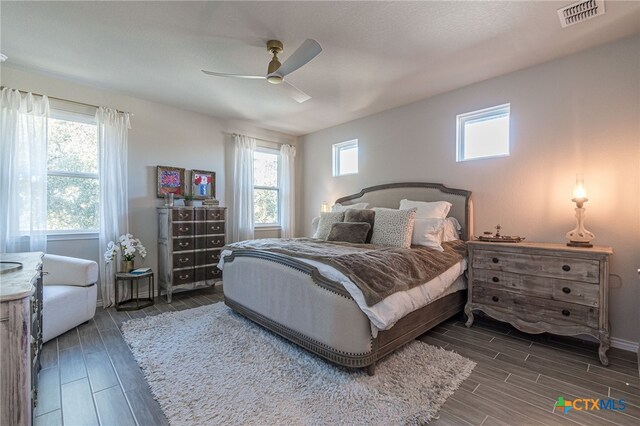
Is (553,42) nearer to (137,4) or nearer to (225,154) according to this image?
(137,4)

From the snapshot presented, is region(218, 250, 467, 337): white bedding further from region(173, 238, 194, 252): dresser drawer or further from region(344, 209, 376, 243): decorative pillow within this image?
region(173, 238, 194, 252): dresser drawer

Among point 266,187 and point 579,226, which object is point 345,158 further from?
point 579,226

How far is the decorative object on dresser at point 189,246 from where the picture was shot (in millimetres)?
A: 3697

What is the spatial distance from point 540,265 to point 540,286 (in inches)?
7.3

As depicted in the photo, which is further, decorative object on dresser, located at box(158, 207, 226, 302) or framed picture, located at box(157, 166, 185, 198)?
framed picture, located at box(157, 166, 185, 198)

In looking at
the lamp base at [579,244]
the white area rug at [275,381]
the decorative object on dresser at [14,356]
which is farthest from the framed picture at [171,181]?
the lamp base at [579,244]

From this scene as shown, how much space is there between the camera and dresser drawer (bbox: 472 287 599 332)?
226 centimetres

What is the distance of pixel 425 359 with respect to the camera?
2.20 metres

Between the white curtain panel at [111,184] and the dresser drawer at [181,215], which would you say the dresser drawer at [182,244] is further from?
the white curtain panel at [111,184]

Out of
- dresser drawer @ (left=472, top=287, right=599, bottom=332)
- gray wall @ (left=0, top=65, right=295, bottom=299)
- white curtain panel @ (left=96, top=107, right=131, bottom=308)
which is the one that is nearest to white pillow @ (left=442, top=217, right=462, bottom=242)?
dresser drawer @ (left=472, top=287, right=599, bottom=332)

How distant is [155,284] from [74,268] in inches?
47.6

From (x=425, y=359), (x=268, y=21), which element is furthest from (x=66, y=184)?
(x=425, y=359)

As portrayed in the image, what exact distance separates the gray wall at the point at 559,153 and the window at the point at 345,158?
3.58ft

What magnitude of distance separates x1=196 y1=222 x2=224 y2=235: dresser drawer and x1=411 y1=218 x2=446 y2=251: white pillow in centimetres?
271
